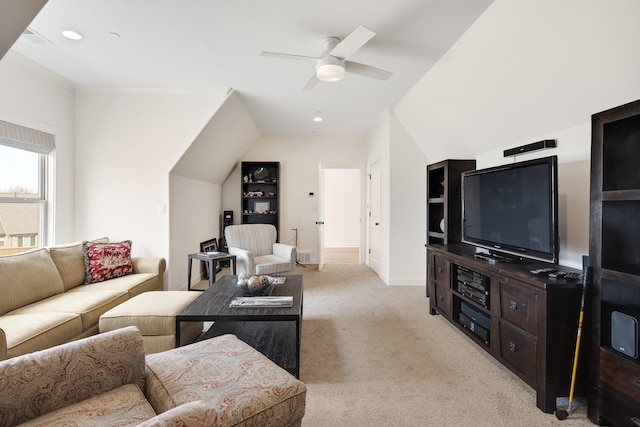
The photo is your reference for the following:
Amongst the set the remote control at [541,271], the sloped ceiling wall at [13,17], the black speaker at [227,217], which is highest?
the sloped ceiling wall at [13,17]

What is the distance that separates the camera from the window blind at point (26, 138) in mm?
2590

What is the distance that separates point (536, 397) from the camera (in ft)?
5.64

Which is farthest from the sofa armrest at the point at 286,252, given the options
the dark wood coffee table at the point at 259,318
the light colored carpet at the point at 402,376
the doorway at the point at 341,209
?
the doorway at the point at 341,209

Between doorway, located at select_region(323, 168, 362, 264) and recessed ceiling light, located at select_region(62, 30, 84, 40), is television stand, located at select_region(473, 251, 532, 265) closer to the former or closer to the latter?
recessed ceiling light, located at select_region(62, 30, 84, 40)

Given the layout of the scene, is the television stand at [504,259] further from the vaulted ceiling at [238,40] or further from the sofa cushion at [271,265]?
the sofa cushion at [271,265]

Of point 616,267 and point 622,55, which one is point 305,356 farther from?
point 622,55

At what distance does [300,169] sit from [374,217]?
1.74 meters

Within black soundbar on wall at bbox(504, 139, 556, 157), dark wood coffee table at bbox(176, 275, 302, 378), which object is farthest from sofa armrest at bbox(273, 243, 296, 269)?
black soundbar on wall at bbox(504, 139, 556, 157)

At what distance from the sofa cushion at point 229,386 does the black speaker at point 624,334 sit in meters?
1.55

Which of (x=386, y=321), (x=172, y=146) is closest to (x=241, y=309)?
(x=386, y=321)

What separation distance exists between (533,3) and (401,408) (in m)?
2.51

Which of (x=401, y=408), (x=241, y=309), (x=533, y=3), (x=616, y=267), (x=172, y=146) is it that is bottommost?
(x=401, y=408)

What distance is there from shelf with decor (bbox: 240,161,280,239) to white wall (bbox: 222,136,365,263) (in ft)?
0.45

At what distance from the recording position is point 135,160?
140 inches
